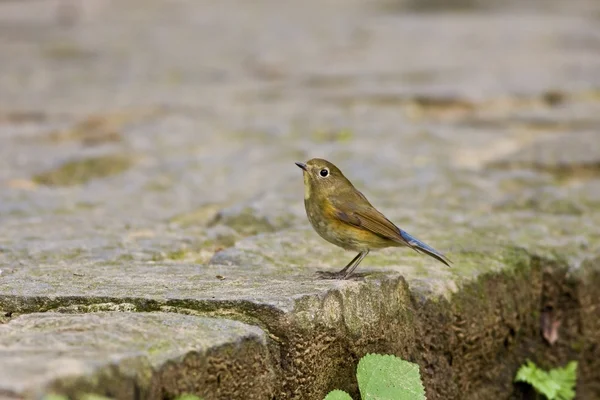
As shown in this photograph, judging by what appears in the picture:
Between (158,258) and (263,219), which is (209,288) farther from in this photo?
(263,219)

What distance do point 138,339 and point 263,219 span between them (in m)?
1.83

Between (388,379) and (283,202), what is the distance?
71.3 inches

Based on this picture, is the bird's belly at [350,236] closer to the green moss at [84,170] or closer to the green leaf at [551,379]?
the green leaf at [551,379]

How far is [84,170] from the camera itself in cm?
517

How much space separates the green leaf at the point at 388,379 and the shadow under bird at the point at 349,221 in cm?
45

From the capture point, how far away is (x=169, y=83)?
7344 millimetres

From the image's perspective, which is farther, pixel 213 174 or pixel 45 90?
pixel 45 90

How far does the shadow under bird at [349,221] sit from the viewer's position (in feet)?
10.2

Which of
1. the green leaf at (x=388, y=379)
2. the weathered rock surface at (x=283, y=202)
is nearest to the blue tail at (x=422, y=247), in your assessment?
the weathered rock surface at (x=283, y=202)

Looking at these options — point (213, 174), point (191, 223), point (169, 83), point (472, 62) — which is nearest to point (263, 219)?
point (191, 223)

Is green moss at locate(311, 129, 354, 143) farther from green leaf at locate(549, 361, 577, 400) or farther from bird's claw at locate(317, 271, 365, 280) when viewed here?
bird's claw at locate(317, 271, 365, 280)

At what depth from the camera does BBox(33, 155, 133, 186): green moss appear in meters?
5.04

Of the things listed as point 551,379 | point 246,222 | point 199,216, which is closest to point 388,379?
point 551,379

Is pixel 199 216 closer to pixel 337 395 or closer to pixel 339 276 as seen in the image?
pixel 339 276
